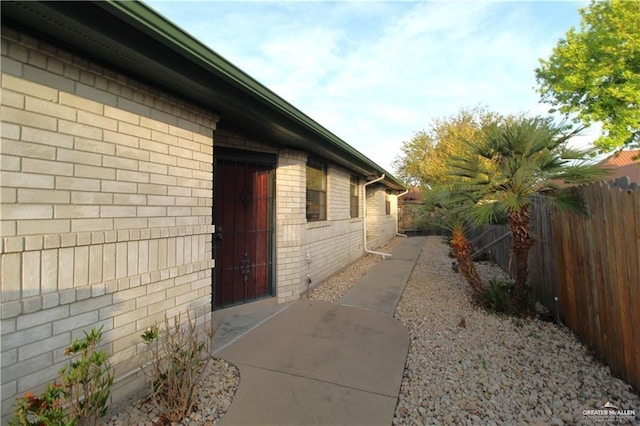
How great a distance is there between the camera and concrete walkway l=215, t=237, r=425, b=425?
2.46m

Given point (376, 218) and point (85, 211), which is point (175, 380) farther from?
point (376, 218)

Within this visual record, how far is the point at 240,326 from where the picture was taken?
424 cm

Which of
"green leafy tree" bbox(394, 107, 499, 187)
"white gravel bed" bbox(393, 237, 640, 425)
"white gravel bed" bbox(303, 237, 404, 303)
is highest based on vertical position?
"green leafy tree" bbox(394, 107, 499, 187)

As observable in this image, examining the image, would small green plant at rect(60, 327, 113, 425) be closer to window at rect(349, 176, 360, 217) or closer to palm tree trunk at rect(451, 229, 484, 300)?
palm tree trunk at rect(451, 229, 484, 300)

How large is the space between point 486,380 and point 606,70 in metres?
17.4

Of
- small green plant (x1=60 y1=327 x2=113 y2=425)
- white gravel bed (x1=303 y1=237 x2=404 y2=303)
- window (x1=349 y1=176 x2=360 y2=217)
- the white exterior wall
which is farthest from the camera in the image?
the white exterior wall

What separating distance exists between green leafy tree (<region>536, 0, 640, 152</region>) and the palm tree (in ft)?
37.0

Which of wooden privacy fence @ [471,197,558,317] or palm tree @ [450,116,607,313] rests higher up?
palm tree @ [450,116,607,313]

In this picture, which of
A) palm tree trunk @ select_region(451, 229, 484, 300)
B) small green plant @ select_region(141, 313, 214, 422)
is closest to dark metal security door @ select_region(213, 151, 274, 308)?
small green plant @ select_region(141, 313, 214, 422)

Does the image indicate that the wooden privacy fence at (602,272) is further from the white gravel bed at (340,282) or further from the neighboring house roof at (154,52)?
the neighboring house roof at (154,52)

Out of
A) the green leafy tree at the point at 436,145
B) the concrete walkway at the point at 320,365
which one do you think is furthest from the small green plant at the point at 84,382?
the green leafy tree at the point at 436,145

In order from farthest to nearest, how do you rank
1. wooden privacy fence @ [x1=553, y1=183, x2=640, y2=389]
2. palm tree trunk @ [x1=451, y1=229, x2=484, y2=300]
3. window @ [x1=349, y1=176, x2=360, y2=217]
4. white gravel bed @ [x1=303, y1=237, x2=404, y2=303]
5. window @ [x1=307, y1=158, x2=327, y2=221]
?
window @ [x1=349, y1=176, x2=360, y2=217] → window @ [x1=307, y1=158, x2=327, y2=221] → white gravel bed @ [x1=303, y1=237, x2=404, y2=303] → palm tree trunk @ [x1=451, y1=229, x2=484, y2=300] → wooden privacy fence @ [x1=553, y1=183, x2=640, y2=389]

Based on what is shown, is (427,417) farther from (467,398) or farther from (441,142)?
(441,142)

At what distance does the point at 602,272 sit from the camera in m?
3.21
